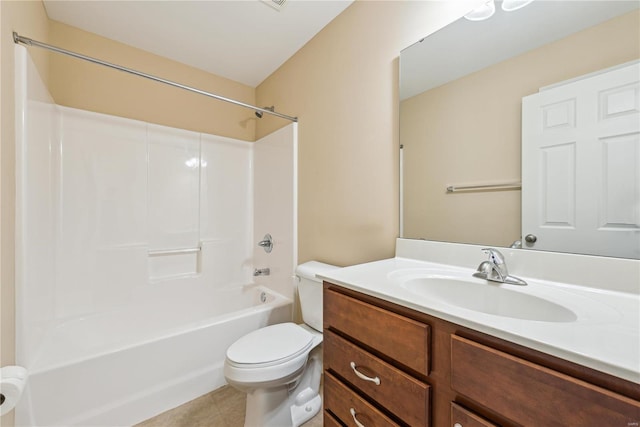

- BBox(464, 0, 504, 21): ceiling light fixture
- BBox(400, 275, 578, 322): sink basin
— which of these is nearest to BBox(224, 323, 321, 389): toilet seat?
Result: BBox(400, 275, 578, 322): sink basin

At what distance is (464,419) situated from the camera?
0.55 meters

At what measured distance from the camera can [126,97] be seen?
1.94 metres

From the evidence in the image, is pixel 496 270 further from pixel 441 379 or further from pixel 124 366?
pixel 124 366

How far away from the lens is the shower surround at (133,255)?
3.93 ft

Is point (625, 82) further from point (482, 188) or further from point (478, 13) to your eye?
point (478, 13)

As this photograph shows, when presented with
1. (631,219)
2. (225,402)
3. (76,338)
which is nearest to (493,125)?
(631,219)

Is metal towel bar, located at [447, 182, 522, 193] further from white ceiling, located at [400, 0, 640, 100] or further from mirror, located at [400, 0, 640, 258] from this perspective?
white ceiling, located at [400, 0, 640, 100]

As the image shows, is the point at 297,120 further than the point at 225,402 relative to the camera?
Yes

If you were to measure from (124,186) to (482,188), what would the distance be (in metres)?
2.28

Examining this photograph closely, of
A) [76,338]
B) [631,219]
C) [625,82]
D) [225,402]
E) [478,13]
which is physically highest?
[478,13]

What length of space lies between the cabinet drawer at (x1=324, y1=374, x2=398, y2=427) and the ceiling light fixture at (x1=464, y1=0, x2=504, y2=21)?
1.47 meters

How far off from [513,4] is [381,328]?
1.26 meters

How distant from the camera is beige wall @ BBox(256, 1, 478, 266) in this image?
4.27 ft

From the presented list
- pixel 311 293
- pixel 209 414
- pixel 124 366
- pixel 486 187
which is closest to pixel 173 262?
pixel 124 366
